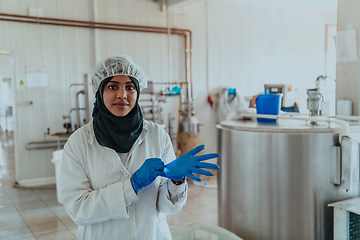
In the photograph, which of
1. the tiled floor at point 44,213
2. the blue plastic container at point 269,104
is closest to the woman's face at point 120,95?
the blue plastic container at point 269,104

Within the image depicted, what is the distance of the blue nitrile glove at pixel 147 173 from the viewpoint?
1.20 meters

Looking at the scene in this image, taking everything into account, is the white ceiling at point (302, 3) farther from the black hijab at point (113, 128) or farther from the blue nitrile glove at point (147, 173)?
the blue nitrile glove at point (147, 173)

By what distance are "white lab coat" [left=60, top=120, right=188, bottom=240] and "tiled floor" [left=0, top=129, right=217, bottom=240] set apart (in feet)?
4.78

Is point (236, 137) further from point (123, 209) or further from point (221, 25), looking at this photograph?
point (221, 25)

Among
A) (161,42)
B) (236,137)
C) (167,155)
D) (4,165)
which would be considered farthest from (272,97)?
(4,165)

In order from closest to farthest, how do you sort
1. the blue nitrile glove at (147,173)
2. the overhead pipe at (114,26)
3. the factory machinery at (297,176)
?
the blue nitrile glove at (147,173) < the factory machinery at (297,176) < the overhead pipe at (114,26)

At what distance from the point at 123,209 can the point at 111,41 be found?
13.8ft

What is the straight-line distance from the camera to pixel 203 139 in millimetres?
5781

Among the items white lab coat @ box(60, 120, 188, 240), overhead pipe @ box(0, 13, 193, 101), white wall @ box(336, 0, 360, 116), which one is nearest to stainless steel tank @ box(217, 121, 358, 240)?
white wall @ box(336, 0, 360, 116)

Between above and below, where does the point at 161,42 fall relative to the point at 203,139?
above

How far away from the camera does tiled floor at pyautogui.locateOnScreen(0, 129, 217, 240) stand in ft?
10.5

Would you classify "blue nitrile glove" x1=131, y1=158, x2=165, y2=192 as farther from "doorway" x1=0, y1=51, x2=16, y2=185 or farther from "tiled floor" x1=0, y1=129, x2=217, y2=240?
"doorway" x1=0, y1=51, x2=16, y2=185

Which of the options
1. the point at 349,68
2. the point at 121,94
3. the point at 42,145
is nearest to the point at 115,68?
the point at 121,94

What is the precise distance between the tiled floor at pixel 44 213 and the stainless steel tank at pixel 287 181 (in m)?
0.79
